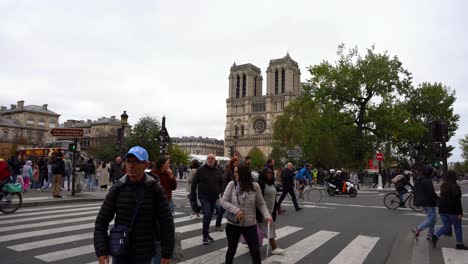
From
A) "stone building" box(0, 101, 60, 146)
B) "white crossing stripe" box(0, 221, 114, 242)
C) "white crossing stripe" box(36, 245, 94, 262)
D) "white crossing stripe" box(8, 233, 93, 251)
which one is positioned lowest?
"white crossing stripe" box(36, 245, 94, 262)

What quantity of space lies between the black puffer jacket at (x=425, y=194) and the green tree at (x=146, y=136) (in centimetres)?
3240

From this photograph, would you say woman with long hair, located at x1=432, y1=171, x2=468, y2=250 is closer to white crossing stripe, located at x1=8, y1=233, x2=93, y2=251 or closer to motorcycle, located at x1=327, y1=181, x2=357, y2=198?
white crossing stripe, located at x1=8, y1=233, x2=93, y2=251

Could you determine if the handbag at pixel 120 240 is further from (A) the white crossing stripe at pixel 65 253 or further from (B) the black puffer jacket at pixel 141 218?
(A) the white crossing stripe at pixel 65 253

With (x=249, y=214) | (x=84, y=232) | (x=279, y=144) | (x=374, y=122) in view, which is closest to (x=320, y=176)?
(x=374, y=122)

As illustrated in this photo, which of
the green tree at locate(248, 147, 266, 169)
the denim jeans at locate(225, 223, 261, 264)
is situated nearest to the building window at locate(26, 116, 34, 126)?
the green tree at locate(248, 147, 266, 169)

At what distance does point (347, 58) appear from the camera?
35562 mm

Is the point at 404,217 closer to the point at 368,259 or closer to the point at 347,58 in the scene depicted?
the point at 368,259

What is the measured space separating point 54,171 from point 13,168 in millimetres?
3451

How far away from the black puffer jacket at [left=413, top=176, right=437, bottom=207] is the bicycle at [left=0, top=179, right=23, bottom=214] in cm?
1055

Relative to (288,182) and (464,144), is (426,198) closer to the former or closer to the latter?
(288,182)

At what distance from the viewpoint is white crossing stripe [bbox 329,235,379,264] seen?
6.23 metres

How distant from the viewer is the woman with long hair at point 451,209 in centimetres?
704

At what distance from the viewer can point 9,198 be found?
10773mm

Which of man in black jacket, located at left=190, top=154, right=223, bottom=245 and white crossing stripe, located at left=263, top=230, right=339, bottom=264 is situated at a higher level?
man in black jacket, located at left=190, top=154, right=223, bottom=245
